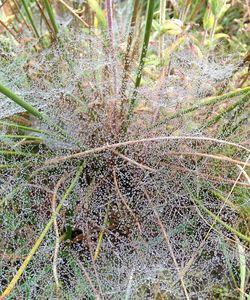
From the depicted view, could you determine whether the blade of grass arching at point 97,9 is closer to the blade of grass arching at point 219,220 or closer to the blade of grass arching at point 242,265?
the blade of grass arching at point 219,220

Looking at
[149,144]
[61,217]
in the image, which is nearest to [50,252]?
[61,217]

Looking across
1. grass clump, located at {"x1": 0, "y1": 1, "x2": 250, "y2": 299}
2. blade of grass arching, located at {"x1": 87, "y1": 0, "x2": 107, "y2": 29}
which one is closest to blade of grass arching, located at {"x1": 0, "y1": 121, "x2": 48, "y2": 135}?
grass clump, located at {"x1": 0, "y1": 1, "x2": 250, "y2": 299}

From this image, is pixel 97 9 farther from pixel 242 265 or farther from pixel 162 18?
pixel 242 265

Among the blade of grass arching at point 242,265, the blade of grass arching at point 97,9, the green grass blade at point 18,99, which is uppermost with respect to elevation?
the blade of grass arching at point 97,9

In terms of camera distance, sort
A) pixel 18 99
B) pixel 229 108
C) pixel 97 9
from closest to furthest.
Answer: pixel 18 99 < pixel 229 108 < pixel 97 9

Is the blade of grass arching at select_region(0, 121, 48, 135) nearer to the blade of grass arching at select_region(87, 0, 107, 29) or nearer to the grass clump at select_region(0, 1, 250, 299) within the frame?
the grass clump at select_region(0, 1, 250, 299)

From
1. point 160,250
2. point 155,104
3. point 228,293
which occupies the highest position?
point 155,104

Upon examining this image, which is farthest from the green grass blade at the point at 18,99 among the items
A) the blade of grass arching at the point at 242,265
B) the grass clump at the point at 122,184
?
the blade of grass arching at the point at 242,265

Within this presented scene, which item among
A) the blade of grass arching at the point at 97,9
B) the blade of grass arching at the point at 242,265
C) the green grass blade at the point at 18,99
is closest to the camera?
the green grass blade at the point at 18,99

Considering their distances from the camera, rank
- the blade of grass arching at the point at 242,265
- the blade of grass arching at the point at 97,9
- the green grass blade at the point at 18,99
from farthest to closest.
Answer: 1. the blade of grass arching at the point at 97,9
2. the blade of grass arching at the point at 242,265
3. the green grass blade at the point at 18,99

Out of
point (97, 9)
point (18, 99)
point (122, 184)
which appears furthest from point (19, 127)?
point (97, 9)

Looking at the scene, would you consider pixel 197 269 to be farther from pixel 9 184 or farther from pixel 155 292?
pixel 9 184
